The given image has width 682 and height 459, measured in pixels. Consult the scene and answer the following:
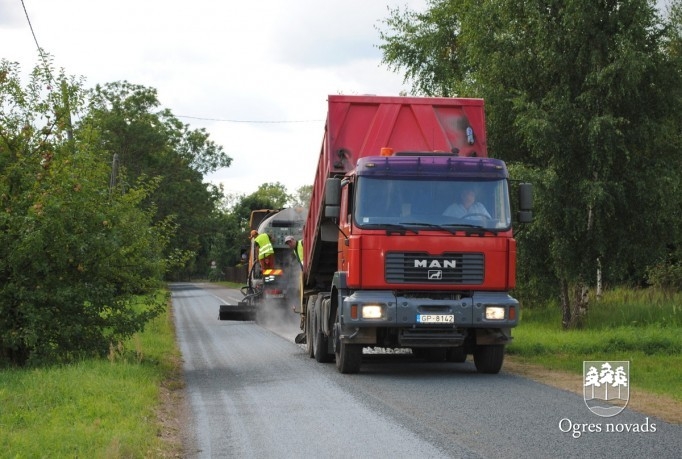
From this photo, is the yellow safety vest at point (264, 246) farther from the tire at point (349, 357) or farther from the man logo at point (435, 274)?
the man logo at point (435, 274)

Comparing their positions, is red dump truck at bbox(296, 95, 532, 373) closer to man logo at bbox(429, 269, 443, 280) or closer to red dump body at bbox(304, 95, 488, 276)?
man logo at bbox(429, 269, 443, 280)

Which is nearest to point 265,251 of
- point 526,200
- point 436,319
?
point 526,200

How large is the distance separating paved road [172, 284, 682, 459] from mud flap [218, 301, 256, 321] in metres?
11.6

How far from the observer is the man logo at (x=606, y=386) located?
36.6 ft

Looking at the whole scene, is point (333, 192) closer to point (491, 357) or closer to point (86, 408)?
point (491, 357)

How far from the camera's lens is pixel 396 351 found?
19.2 metres

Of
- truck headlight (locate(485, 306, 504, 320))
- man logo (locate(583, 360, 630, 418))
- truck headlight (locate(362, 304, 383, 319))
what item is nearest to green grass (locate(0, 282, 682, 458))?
man logo (locate(583, 360, 630, 418))

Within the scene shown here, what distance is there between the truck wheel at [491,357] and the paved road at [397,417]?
18 cm

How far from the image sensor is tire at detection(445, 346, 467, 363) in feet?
55.3

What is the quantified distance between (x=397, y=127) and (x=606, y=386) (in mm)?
4997

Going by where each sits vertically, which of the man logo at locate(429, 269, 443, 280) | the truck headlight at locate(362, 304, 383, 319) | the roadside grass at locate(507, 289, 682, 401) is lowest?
the roadside grass at locate(507, 289, 682, 401)

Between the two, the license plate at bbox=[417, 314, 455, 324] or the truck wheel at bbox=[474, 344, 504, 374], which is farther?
the truck wheel at bbox=[474, 344, 504, 374]

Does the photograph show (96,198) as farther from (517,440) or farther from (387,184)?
(517,440)

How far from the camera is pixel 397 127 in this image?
15914mm
